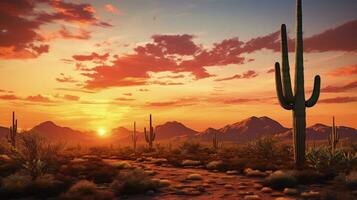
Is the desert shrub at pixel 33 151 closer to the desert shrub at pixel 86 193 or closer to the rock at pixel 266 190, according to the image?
the desert shrub at pixel 86 193

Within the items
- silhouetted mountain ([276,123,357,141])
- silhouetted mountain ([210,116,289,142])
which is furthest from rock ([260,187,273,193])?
silhouetted mountain ([210,116,289,142])

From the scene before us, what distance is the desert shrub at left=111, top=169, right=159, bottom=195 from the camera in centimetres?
1563

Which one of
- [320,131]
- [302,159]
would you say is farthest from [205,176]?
[320,131]

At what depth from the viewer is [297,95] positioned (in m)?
20.5

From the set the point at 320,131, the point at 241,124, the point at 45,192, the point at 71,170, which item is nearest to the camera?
the point at 45,192

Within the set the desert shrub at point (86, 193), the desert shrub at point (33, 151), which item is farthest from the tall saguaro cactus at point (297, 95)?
the desert shrub at point (33, 151)

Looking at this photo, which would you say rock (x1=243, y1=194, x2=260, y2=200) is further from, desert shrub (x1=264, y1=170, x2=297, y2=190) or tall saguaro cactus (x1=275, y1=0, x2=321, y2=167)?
tall saguaro cactus (x1=275, y1=0, x2=321, y2=167)

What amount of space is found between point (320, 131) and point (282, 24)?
488 feet

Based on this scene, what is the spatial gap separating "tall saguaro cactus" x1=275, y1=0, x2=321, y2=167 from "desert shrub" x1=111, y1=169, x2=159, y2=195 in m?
8.33

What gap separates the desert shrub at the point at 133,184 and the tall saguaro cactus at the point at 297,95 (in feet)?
27.3

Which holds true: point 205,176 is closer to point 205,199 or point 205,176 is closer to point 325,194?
point 205,199

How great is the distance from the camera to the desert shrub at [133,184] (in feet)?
51.3

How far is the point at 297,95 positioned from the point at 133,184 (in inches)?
406

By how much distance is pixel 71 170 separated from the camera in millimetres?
22062
